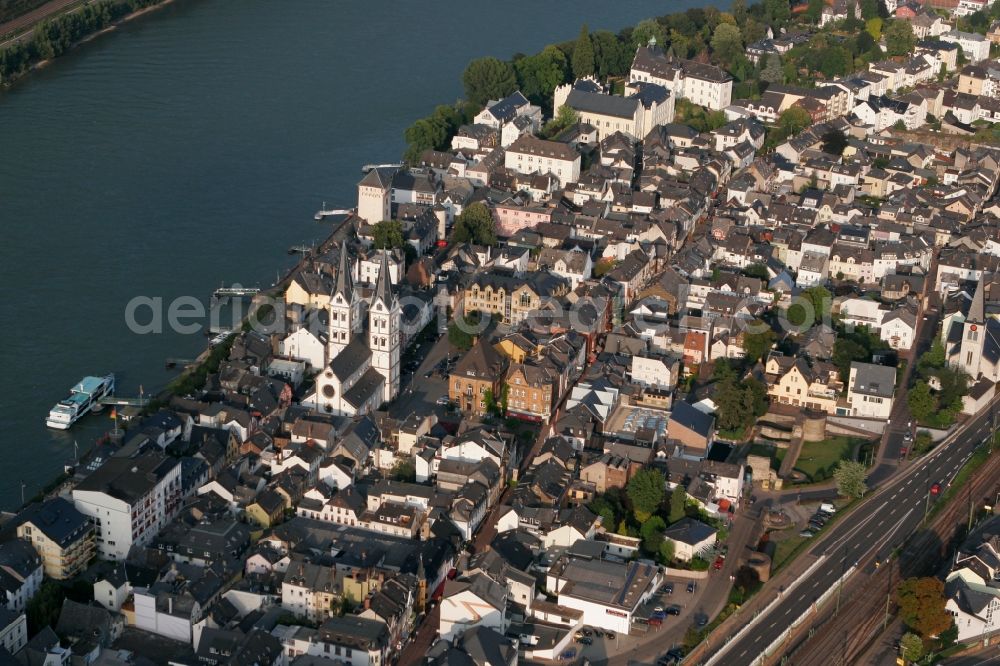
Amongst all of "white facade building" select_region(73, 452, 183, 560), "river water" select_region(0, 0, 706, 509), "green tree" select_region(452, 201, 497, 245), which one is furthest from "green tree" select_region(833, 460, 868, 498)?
"river water" select_region(0, 0, 706, 509)

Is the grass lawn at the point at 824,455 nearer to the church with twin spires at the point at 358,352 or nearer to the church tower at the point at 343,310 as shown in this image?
the church with twin spires at the point at 358,352

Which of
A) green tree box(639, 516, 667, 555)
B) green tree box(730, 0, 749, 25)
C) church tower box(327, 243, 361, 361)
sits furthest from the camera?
green tree box(730, 0, 749, 25)

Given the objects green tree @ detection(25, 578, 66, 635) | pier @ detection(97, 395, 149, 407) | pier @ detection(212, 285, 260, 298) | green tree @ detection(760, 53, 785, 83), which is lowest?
green tree @ detection(25, 578, 66, 635)

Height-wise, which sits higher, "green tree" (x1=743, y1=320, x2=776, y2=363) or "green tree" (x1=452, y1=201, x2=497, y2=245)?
"green tree" (x1=452, y1=201, x2=497, y2=245)

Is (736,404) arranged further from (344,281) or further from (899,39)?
(899,39)

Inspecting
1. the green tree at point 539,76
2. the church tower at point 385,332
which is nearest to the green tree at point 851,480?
the church tower at point 385,332

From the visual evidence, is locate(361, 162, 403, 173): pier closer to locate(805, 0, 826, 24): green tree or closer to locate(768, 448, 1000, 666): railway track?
locate(805, 0, 826, 24): green tree

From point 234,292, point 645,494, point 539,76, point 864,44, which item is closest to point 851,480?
point 645,494
